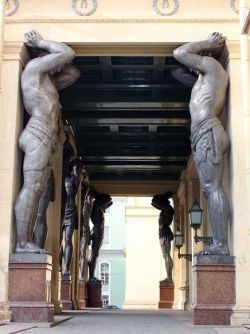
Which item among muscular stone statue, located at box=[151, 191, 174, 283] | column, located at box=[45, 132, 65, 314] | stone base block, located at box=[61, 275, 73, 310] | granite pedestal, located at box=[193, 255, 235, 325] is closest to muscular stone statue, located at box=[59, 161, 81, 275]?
stone base block, located at box=[61, 275, 73, 310]

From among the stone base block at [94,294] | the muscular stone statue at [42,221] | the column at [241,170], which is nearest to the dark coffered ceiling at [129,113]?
the column at [241,170]

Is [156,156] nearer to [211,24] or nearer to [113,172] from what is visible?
[113,172]

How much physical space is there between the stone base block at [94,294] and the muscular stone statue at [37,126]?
42.4ft

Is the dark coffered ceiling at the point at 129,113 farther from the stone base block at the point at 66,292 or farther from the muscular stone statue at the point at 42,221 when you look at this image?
the stone base block at the point at 66,292

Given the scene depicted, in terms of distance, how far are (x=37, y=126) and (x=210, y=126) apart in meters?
2.94

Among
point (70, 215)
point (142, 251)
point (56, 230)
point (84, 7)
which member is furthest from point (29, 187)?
point (142, 251)

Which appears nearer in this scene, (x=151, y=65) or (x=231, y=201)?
(x=231, y=201)

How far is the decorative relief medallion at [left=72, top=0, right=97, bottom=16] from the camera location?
11180 mm

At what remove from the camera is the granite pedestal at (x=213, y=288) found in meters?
10.0

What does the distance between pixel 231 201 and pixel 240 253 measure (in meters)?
0.92

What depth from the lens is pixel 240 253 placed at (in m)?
10.2

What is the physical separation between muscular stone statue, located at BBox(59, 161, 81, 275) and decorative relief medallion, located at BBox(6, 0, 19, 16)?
682cm

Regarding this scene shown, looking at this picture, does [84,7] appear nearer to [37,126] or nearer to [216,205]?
[37,126]

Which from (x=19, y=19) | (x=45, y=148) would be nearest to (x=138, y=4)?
(x=19, y=19)
